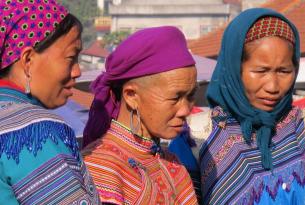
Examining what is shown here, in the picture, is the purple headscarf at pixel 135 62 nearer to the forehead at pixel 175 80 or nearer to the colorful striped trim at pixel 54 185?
the forehead at pixel 175 80

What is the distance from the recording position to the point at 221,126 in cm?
337

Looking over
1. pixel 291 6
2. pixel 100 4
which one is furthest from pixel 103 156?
pixel 100 4

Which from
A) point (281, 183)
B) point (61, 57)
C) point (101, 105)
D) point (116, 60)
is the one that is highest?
point (61, 57)

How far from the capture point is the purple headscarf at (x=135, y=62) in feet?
9.07

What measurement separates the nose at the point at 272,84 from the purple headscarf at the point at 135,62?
→ 21.7 inches

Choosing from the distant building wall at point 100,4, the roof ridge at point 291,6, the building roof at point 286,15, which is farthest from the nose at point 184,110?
the distant building wall at point 100,4

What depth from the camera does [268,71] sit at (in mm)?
3234

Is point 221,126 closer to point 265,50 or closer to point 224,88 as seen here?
point 224,88

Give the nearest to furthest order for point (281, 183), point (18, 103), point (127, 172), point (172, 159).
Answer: point (18, 103), point (127, 172), point (172, 159), point (281, 183)

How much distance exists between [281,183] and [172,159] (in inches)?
21.8

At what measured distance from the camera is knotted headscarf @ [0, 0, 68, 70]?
2.26m

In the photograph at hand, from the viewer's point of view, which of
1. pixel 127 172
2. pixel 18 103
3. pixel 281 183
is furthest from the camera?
pixel 281 183

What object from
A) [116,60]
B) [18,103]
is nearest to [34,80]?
[18,103]

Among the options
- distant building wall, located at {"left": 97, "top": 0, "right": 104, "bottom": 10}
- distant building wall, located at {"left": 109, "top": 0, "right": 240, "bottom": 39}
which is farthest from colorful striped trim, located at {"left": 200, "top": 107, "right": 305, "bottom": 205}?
distant building wall, located at {"left": 97, "top": 0, "right": 104, "bottom": 10}
